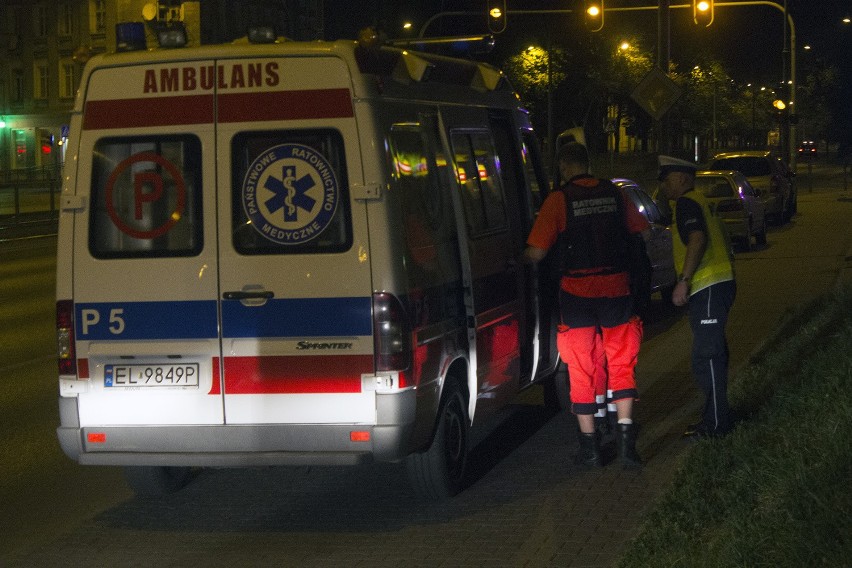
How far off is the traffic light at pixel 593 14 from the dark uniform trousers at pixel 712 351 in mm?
19969

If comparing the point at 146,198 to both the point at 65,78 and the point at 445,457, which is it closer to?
the point at 445,457

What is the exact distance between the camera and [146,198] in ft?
22.1

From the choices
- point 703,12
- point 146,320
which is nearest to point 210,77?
point 146,320

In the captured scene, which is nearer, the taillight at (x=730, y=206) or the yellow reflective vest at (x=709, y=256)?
the yellow reflective vest at (x=709, y=256)

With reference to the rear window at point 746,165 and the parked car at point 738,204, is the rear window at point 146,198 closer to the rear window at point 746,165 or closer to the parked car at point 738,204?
the parked car at point 738,204

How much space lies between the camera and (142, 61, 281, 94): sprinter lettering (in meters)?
6.59

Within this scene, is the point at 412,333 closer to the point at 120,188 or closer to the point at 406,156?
the point at 406,156

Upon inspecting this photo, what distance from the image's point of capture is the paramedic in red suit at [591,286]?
7738mm

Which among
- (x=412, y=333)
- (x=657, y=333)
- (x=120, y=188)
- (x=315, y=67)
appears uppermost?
(x=315, y=67)

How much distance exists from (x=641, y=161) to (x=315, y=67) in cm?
6066

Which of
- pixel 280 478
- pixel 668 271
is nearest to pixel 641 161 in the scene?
pixel 668 271

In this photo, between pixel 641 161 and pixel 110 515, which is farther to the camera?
pixel 641 161

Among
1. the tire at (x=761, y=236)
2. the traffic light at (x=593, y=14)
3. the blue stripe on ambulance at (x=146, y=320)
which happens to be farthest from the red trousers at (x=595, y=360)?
the traffic light at (x=593, y=14)

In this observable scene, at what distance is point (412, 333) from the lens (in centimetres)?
653
